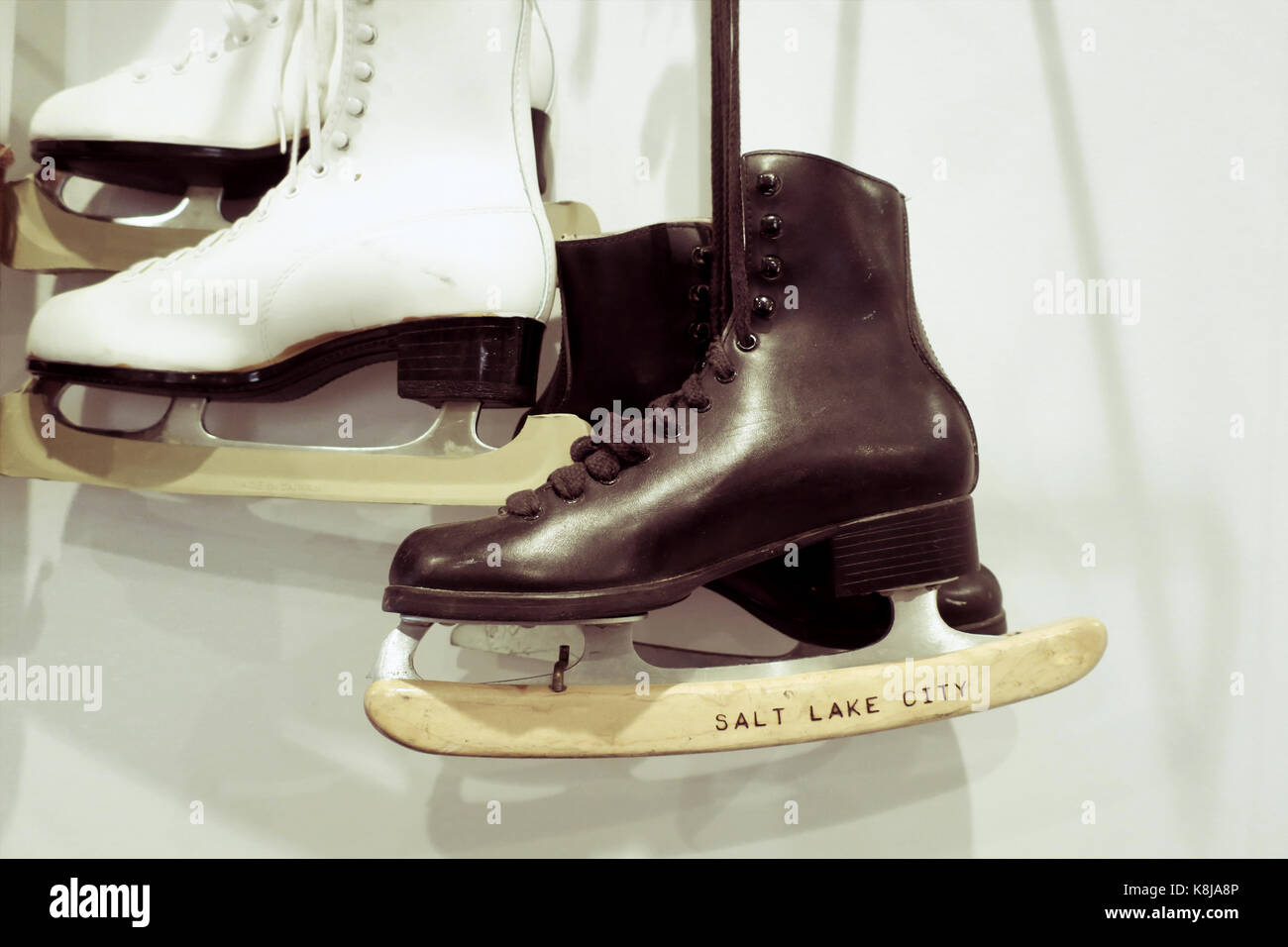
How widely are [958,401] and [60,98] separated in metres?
0.73

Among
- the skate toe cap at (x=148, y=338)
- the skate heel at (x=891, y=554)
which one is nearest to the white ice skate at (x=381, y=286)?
the skate toe cap at (x=148, y=338)

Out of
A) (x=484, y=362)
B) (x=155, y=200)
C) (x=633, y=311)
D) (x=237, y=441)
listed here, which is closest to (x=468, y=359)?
(x=484, y=362)

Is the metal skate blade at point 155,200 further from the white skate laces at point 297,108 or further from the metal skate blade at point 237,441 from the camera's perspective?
the metal skate blade at point 237,441

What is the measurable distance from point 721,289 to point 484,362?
175 mm

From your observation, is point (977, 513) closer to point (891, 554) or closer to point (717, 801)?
point (891, 554)

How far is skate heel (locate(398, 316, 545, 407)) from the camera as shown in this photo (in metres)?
0.54

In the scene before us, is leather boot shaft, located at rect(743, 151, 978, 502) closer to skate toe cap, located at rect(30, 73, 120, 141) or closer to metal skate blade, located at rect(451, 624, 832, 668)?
metal skate blade, located at rect(451, 624, 832, 668)

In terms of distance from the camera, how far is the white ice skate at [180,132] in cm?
60

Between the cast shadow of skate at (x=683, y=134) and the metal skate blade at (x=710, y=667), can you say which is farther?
the cast shadow of skate at (x=683, y=134)

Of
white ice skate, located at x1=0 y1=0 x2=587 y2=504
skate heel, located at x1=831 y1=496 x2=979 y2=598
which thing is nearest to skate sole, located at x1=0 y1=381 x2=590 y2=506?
white ice skate, located at x1=0 y1=0 x2=587 y2=504

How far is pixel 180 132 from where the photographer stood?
1.97ft

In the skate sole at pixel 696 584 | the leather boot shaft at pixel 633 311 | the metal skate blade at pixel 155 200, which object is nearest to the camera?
the skate sole at pixel 696 584

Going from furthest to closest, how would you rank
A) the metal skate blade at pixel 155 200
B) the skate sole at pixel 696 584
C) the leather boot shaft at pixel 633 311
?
the metal skate blade at pixel 155 200
the leather boot shaft at pixel 633 311
the skate sole at pixel 696 584
